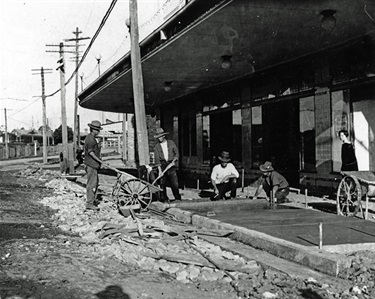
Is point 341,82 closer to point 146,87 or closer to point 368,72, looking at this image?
point 368,72

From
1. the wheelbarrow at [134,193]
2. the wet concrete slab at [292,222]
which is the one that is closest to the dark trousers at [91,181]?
the wheelbarrow at [134,193]

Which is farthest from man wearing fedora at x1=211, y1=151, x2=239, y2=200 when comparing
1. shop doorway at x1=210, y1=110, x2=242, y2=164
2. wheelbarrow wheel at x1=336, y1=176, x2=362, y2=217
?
shop doorway at x1=210, y1=110, x2=242, y2=164

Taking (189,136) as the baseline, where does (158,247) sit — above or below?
below

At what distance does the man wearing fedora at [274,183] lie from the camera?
10258mm

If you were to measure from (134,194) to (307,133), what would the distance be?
5.22 metres

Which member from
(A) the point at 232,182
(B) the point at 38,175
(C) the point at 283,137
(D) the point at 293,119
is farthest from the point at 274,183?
(B) the point at 38,175

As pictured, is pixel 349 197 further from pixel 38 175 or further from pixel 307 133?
pixel 38 175

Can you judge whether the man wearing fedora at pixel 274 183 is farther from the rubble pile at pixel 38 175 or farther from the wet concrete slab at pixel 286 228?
the rubble pile at pixel 38 175

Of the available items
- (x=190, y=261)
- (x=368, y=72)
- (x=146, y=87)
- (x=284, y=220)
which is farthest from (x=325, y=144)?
(x=146, y=87)

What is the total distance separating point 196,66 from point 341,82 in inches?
174

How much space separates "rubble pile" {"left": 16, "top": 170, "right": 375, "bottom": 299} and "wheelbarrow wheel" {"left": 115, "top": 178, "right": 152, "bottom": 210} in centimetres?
90

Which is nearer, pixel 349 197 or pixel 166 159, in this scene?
pixel 349 197

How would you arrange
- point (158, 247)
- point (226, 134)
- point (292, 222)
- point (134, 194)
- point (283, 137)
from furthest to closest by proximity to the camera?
point (226, 134)
point (283, 137)
point (134, 194)
point (292, 222)
point (158, 247)

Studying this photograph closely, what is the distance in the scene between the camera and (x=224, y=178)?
1081 centimetres
